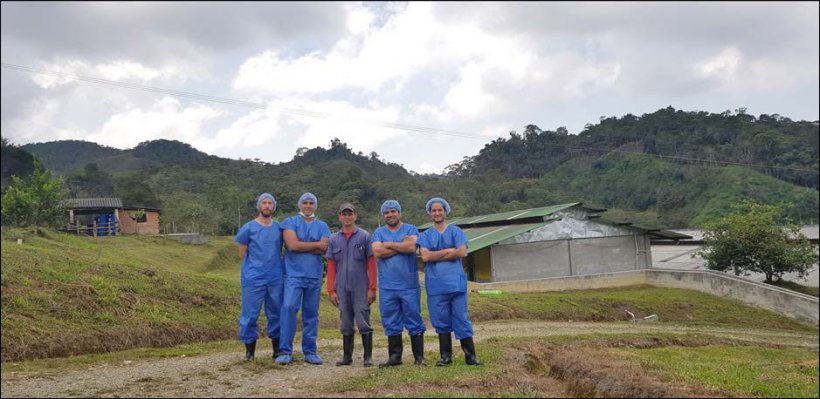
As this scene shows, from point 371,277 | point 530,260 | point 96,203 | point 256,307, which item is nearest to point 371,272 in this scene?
point 371,277

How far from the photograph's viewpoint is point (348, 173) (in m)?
53.7

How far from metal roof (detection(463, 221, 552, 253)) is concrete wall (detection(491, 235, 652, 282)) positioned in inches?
24.3

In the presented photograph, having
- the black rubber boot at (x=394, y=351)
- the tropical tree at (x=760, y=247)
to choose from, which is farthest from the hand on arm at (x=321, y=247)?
the tropical tree at (x=760, y=247)

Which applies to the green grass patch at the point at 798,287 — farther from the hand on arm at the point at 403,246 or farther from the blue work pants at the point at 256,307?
the blue work pants at the point at 256,307

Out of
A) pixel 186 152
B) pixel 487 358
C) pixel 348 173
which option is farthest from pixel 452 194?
pixel 186 152

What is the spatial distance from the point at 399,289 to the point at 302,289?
1.27m

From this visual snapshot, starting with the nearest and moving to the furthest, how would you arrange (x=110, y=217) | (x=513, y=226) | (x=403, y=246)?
(x=403, y=246) → (x=513, y=226) → (x=110, y=217)

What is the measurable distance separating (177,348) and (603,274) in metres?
22.8

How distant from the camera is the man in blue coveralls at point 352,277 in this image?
790 cm

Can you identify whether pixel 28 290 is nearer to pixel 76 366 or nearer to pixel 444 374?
pixel 76 366

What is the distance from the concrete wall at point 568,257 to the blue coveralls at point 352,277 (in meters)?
20.6

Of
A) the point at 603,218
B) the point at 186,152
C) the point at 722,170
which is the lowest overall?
the point at 603,218

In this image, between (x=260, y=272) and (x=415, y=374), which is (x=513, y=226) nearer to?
(x=260, y=272)

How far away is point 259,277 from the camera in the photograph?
26.0 ft
